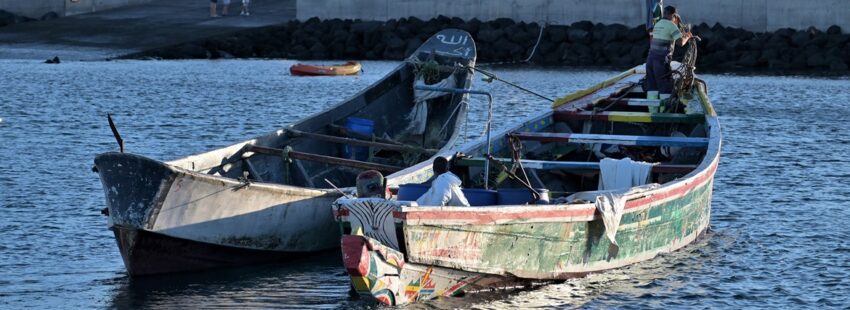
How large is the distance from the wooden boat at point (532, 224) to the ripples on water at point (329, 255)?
0.36m

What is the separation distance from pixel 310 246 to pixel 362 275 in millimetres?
3699

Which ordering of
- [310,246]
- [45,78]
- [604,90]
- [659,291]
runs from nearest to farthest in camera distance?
[659,291]
[310,246]
[604,90]
[45,78]

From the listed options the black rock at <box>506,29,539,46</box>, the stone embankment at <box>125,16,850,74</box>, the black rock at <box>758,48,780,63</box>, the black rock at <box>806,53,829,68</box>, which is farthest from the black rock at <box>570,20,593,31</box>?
the black rock at <box>806,53,829,68</box>

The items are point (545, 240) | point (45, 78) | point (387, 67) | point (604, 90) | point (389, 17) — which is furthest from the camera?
point (389, 17)

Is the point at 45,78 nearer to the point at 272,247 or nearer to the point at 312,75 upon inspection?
the point at 312,75

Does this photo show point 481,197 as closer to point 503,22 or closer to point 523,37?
point 523,37

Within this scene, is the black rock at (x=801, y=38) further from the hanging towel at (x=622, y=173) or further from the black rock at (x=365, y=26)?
the hanging towel at (x=622, y=173)

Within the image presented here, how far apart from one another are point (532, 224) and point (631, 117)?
6639 mm

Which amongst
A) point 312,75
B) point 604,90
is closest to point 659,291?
point 604,90

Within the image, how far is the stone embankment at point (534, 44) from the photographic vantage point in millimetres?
52125

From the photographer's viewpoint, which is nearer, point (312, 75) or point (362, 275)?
point (362, 275)

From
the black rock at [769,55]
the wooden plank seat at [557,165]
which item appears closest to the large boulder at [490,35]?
the black rock at [769,55]

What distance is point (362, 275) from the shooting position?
14609 mm

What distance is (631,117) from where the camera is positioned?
2180 centimetres
